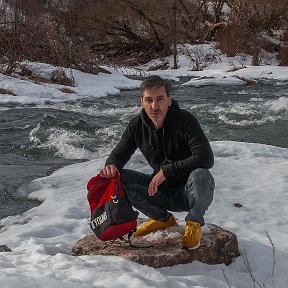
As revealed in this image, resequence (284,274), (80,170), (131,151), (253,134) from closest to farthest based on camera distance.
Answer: (284,274) → (131,151) → (80,170) → (253,134)

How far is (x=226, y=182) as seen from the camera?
6.05m

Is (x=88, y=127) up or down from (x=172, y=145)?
down

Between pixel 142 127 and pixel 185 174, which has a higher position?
pixel 142 127

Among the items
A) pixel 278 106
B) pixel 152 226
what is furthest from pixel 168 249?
pixel 278 106

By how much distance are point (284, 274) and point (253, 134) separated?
18.5ft

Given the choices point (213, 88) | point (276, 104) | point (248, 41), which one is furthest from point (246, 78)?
point (248, 41)

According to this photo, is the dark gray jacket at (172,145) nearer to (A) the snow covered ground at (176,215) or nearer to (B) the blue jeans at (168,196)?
(B) the blue jeans at (168,196)

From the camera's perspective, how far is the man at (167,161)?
3516mm

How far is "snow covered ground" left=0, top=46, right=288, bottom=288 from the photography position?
306 centimetres

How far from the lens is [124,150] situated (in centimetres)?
381

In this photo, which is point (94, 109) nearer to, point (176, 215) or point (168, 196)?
point (176, 215)

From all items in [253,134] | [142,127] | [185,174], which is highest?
[142,127]

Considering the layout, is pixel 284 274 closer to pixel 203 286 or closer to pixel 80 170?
pixel 203 286

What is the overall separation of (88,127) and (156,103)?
19.7 feet
